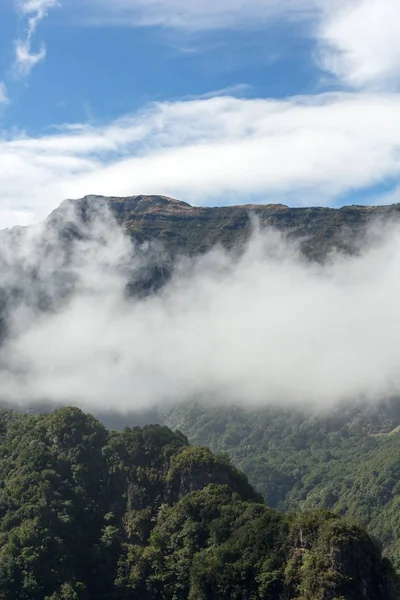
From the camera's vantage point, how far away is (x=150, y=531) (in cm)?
11456

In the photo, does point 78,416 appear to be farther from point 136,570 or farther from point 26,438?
point 136,570

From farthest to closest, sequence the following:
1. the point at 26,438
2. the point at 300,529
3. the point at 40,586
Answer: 1. the point at 26,438
2. the point at 40,586
3. the point at 300,529

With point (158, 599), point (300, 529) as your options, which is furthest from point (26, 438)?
point (300, 529)

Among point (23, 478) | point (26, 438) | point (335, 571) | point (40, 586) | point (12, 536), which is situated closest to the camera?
point (335, 571)

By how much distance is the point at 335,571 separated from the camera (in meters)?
88.6

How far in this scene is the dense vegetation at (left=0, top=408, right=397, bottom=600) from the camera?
302 feet

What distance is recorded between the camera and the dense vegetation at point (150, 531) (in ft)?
302

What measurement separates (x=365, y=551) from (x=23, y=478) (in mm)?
59825

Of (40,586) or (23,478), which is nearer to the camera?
(40,586)

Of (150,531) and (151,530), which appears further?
(150,531)

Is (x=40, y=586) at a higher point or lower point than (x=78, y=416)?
lower

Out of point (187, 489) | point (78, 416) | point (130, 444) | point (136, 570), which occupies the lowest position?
point (136, 570)

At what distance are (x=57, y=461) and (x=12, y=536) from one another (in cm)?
2024

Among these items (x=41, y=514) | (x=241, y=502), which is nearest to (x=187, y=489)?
(x=241, y=502)
